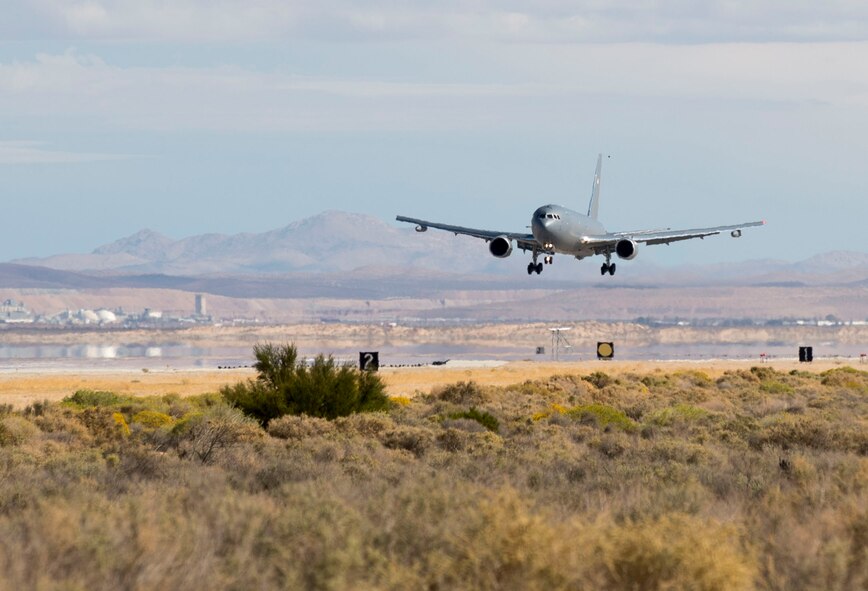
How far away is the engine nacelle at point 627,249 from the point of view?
2329 inches

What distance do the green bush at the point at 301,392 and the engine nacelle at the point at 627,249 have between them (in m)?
24.7

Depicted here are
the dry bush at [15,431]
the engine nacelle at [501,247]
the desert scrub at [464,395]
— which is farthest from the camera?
the engine nacelle at [501,247]

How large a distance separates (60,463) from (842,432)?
47.1 ft

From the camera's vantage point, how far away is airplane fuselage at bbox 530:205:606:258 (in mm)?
58719

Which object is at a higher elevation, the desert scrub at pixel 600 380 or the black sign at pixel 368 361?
the black sign at pixel 368 361

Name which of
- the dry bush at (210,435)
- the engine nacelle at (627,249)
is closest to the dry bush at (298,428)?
the dry bush at (210,435)

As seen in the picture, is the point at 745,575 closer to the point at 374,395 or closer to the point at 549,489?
the point at 549,489

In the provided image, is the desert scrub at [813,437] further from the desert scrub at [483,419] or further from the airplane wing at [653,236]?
the airplane wing at [653,236]

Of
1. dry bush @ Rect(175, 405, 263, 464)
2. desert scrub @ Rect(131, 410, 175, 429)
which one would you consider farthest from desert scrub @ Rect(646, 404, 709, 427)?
desert scrub @ Rect(131, 410, 175, 429)

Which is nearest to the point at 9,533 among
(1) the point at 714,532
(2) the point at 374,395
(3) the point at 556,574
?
(3) the point at 556,574

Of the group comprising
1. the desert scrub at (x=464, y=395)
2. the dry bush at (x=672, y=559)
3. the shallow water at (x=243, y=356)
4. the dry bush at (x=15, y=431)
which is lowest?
the shallow water at (x=243, y=356)

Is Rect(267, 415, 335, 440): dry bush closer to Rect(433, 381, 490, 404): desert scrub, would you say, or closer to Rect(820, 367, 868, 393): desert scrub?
Rect(433, 381, 490, 404): desert scrub

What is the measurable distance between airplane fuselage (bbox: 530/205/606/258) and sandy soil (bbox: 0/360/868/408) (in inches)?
301

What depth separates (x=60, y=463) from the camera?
70.0 feet
